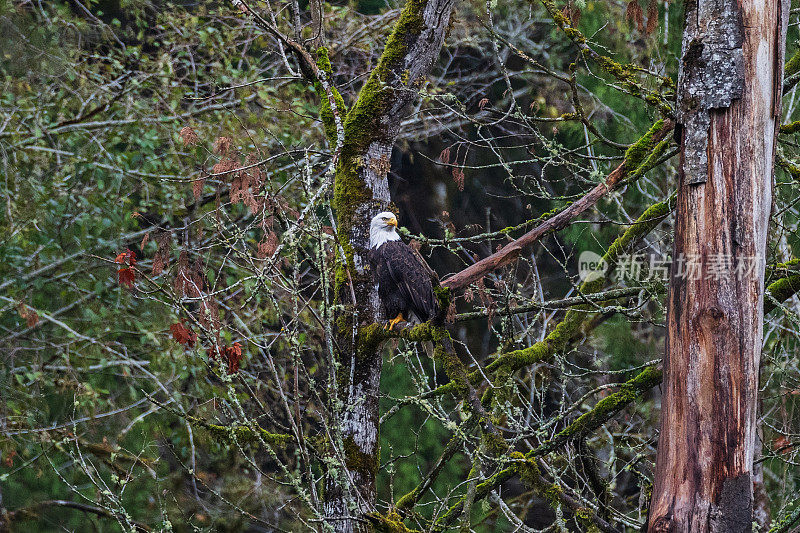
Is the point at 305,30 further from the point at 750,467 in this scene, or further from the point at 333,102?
the point at 750,467

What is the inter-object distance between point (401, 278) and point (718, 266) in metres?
1.79

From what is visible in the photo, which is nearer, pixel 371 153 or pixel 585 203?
pixel 585 203

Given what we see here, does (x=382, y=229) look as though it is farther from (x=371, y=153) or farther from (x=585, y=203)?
(x=585, y=203)

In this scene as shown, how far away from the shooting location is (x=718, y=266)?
7.57 feet

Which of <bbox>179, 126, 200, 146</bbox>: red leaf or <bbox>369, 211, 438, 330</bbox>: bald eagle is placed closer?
<bbox>369, 211, 438, 330</bbox>: bald eagle

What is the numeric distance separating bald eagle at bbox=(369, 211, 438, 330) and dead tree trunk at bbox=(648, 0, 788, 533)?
1.59 metres

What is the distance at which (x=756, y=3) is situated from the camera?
94.7 inches

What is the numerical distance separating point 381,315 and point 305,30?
10.4 feet

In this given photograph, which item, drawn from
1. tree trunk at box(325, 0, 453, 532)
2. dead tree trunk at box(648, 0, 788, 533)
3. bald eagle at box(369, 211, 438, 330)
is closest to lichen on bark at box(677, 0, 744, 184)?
dead tree trunk at box(648, 0, 788, 533)

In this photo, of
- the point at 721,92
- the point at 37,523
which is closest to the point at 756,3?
the point at 721,92

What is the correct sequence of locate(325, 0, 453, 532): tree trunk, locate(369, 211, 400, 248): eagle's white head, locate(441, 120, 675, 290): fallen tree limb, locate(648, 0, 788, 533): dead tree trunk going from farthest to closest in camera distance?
1. locate(369, 211, 400, 248): eagle's white head
2. locate(325, 0, 453, 532): tree trunk
3. locate(441, 120, 675, 290): fallen tree limb
4. locate(648, 0, 788, 533): dead tree trunk

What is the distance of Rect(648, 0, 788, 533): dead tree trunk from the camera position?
7.39ft

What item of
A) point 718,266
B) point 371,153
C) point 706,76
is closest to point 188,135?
point 371,153

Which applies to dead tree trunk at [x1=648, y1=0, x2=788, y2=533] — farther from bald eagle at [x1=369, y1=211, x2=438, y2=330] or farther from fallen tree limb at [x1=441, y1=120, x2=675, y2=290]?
bald eagle at [x1=369, y1=211, x2=438, y2=330]
